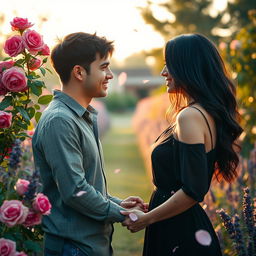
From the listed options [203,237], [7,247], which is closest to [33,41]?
[7,247]

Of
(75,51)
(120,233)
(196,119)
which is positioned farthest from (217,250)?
(120,233)

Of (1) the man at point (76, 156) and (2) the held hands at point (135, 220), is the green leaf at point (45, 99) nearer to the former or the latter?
(1) the man at point (76, 156)

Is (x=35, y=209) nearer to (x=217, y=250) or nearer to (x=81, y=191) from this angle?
(x=81, y=191)

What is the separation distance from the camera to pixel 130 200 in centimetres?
314

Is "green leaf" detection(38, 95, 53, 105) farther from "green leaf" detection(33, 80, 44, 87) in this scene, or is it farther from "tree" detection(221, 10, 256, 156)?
"tree" detection(221, 10, 256, 156)

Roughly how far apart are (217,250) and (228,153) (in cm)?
56

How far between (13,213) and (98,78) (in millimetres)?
948

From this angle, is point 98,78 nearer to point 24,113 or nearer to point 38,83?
point 38,83

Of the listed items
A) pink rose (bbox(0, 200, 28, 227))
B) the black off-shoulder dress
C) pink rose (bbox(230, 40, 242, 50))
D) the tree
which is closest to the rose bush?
pink rose (bbox(0, 200, 28, 227))

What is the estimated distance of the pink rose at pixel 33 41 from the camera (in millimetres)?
2996

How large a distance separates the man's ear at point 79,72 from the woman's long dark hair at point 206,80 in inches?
18.4

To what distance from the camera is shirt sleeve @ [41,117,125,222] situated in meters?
2.57

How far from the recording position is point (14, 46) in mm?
3031

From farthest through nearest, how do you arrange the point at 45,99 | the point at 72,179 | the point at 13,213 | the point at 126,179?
the point at 126,179 < the point at 45,99 < the point at 72,179 < the point at 13,213
